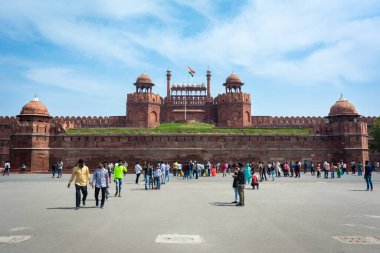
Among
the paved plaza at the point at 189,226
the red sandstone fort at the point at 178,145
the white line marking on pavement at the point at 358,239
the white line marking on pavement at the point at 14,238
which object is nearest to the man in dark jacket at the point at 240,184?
the paved plaza at the point at 189,226

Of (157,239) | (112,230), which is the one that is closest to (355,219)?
(157,239)

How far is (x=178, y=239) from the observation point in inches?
209

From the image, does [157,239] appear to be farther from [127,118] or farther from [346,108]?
[127,118]

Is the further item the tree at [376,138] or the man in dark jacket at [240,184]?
Answer: the tree at [376,138]

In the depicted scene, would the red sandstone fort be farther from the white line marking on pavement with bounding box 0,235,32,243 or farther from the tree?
the white line marking on pavement with bounding box 0,235,32,243

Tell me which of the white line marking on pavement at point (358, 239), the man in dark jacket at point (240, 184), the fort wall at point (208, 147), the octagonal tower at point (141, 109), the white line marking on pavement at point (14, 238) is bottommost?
the white line marking on pavement at point (358, 239)

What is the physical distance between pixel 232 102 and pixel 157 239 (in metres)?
36.3

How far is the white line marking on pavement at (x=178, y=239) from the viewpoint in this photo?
Answer: 5.19 m

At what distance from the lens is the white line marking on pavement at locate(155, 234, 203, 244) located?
5191 mm


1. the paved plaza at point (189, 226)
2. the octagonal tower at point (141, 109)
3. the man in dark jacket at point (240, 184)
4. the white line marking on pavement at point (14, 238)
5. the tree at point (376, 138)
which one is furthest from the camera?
the octagonal tower at point (141, 109)

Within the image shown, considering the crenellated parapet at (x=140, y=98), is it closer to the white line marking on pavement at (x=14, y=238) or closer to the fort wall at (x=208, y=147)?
the fort wall at (x=208, y=147)

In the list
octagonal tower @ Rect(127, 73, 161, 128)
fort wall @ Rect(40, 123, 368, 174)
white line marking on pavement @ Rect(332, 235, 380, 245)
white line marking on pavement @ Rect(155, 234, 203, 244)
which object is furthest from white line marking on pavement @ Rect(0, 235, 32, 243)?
octagonal tower @ Rect(127, 73, 161, 128)

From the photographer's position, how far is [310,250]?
15.4 ft

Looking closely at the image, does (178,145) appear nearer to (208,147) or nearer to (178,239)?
(208,147)
